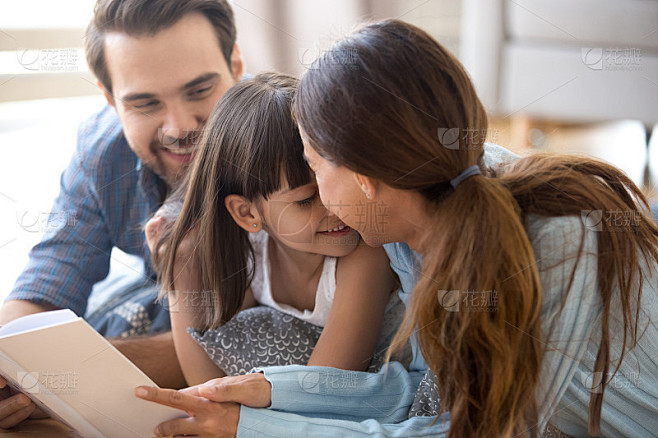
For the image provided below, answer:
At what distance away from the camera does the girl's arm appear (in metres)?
0.78

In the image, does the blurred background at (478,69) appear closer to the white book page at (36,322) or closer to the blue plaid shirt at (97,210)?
the blue plaid shirt at (97,210)

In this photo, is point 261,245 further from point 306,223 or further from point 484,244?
point 484,244

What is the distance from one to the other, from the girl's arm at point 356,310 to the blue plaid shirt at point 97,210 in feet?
1.40

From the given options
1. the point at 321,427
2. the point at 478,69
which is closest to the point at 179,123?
the point at 321,427

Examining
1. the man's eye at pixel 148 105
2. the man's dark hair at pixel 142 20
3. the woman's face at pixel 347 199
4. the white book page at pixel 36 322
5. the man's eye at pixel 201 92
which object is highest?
the man's dark hair at pixel 142 20

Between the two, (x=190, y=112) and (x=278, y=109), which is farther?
(x=190, y=112)

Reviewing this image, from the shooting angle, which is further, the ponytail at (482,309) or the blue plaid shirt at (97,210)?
the blue plaid shirt at (97,210)

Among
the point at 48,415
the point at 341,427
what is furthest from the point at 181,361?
the point at 341,427

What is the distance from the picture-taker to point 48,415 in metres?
0.78

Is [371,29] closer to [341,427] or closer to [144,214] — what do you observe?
[341,427]

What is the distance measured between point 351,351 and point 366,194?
0.78 feet

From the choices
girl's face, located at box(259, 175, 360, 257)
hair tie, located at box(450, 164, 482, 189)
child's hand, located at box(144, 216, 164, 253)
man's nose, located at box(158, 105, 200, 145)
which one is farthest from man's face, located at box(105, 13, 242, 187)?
hair tie, located at box(450, 164, 482, 189)

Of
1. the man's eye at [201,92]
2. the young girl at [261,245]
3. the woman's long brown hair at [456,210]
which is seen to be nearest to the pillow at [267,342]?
the young girl at [261,245]

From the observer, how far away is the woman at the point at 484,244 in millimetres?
570
